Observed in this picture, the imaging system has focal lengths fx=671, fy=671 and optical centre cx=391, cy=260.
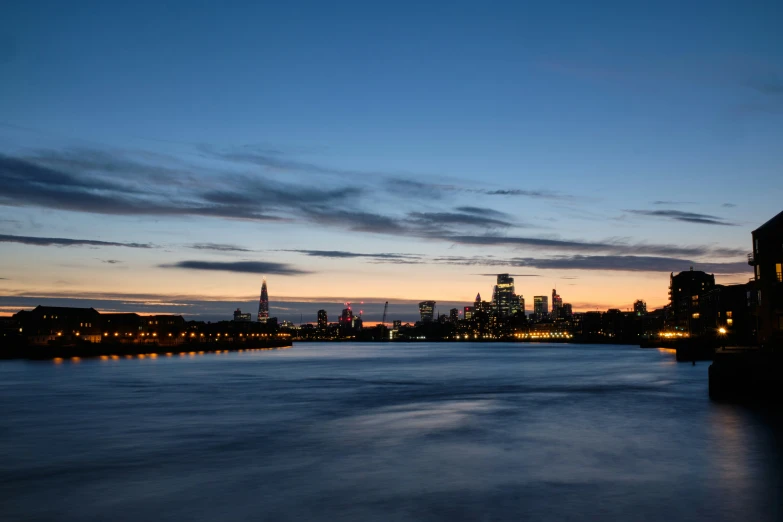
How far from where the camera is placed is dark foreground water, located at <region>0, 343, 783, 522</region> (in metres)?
20.2

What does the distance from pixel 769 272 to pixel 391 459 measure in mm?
54061

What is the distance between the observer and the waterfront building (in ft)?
213

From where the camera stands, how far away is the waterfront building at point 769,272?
213ft

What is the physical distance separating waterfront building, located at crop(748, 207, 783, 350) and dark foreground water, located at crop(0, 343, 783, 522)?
1812 centimetres

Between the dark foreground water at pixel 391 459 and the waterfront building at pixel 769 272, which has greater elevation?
the waterfront building at pixel 769 272

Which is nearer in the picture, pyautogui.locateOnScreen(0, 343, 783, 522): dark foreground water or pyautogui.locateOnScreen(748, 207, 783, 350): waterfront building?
pyautogui.locateOnScreen(0, 343, 783, 522): dark foreground water

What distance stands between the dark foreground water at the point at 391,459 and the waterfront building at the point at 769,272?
18123 mm

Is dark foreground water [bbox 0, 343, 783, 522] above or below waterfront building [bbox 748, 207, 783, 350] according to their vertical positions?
below

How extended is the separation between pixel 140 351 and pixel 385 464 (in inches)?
7025

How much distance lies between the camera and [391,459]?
2839 centimetres

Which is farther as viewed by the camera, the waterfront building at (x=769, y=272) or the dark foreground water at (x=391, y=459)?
the waterfront building at (x=769, y=272)

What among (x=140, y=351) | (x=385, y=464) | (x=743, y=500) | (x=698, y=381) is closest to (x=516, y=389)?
(x=698, y=381)

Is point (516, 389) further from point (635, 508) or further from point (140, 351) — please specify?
point (140, 351)

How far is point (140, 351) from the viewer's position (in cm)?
19012
